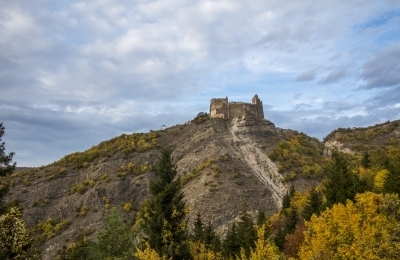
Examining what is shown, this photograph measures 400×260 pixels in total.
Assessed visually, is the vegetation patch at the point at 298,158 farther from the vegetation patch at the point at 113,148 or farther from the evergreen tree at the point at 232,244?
the evergreen tree at the point at 232,244

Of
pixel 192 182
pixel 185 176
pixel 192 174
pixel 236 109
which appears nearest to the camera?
pixel 192 182

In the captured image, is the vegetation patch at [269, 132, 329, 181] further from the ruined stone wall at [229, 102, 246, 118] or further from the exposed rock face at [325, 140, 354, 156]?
the ruined stone wall at [229, 102, 246, 118]

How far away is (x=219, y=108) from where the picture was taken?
266 feet

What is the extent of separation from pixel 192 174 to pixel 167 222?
39611mm

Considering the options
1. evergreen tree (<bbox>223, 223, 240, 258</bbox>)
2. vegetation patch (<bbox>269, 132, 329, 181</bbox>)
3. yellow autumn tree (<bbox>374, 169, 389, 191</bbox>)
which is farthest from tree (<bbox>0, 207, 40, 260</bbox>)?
vegetation patch (<bbox>269, 132, 329, 181</bbox>)

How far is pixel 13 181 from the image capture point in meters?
66.8

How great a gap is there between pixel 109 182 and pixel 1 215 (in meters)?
45.5

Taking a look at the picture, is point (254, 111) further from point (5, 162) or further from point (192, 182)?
point (5, 162)

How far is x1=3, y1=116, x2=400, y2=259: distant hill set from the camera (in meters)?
52.3

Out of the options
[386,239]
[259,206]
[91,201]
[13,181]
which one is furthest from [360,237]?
[13,181]

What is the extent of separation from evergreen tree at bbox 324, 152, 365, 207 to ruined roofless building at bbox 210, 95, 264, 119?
163ft

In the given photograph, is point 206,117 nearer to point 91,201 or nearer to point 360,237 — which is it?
point 91,201

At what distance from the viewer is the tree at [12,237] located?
17.8 m

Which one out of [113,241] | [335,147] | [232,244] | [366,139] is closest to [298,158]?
[335,147]
